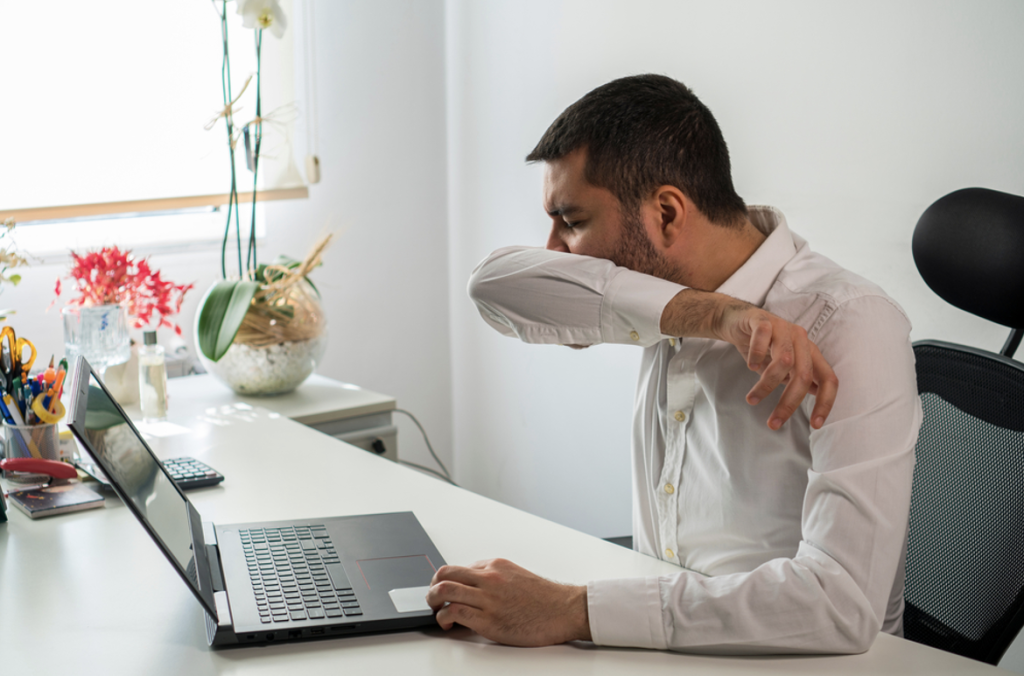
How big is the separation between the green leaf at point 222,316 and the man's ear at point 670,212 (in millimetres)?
1055

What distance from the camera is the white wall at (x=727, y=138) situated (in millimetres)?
1585

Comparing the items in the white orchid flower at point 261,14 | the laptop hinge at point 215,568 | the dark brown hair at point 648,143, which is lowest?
the laptop hinge at point 215,568

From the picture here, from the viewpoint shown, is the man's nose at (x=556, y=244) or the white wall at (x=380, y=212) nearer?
the man's nose at (x=556, y=244)

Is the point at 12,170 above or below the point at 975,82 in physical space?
below

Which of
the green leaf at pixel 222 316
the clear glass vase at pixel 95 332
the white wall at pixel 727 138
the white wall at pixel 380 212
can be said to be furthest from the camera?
the white wall at pixel 380 212

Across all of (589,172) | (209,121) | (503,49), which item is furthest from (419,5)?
(589,172)

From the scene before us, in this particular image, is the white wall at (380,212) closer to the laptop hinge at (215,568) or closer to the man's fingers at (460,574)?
the laptop hinge at (215,568)

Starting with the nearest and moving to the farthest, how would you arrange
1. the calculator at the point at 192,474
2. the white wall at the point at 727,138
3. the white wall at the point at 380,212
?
the calculator at the point at 192,474, the white wall at the point at 727,138, the white wall at the point at 380,212

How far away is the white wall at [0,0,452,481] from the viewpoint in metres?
2.62

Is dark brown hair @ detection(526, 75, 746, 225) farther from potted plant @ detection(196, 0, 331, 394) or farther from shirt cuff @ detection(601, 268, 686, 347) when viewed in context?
potted plant @ detection(196, 0, 331, 394)

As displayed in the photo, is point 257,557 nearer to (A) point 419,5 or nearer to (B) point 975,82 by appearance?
(B) point 975,82

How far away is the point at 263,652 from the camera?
83cm

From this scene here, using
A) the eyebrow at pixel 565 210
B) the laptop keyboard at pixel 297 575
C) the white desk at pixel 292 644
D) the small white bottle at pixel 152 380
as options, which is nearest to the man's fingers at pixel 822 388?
the white desk at pixel 292 644

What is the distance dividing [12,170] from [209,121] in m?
0.52
